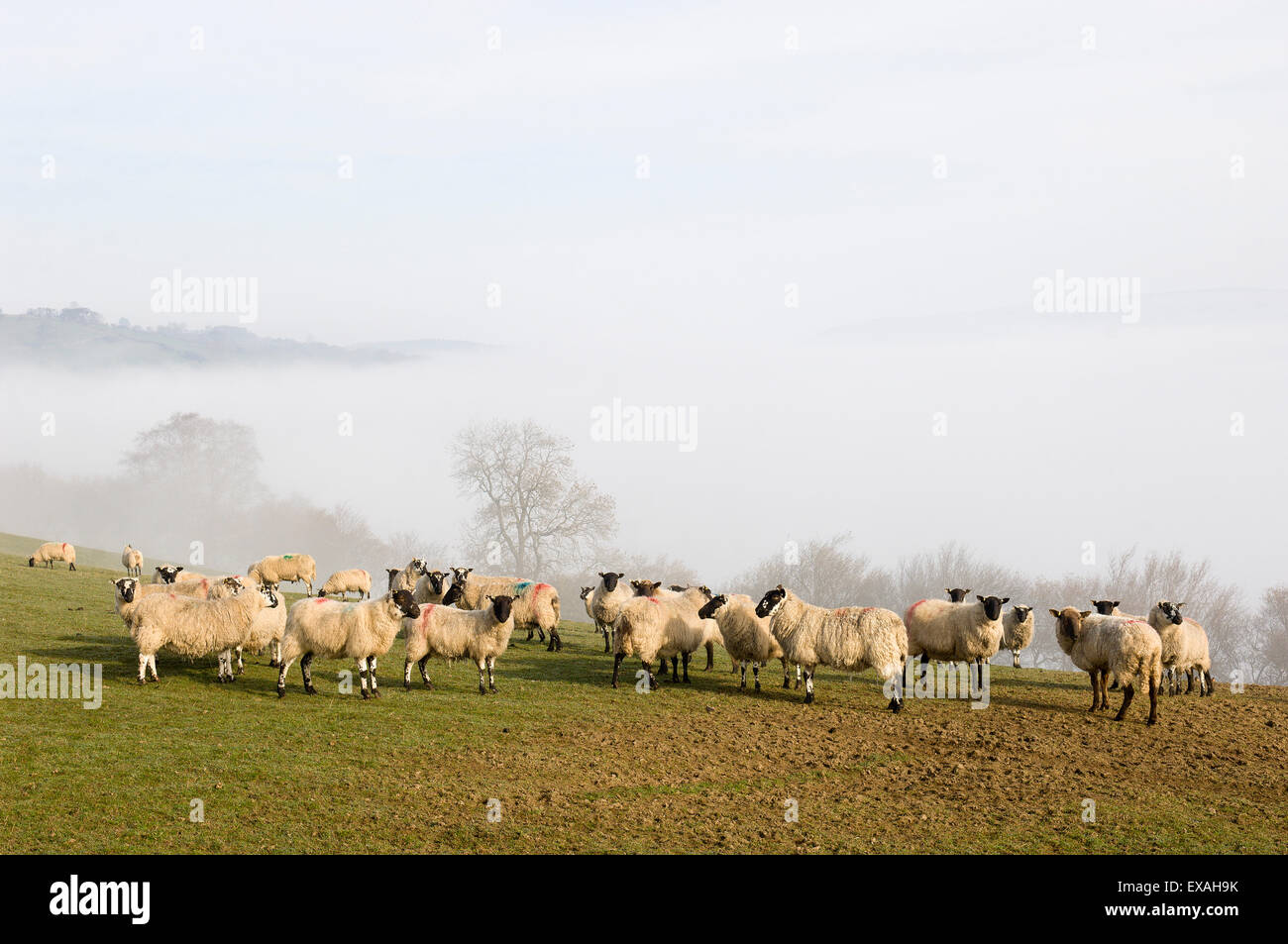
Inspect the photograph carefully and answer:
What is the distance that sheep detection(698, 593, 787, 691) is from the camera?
19.8m

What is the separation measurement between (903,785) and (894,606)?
76012mm

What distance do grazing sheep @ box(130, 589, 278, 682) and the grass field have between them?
0.66m

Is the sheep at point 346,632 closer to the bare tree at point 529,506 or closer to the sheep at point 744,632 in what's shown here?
the sheep at point 744,632

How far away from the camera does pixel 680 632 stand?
20.2 metres

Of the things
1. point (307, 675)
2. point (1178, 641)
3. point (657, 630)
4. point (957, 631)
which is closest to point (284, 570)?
point (307, 675)

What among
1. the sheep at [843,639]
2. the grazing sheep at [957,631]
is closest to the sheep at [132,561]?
the sheep at [843,639]

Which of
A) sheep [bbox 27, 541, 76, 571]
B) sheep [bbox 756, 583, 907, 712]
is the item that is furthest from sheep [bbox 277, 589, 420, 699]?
sheep [bbox 27, 541, 76, 571]

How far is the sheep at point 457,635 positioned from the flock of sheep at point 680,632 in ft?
0.08

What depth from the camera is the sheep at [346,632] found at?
1716 cm

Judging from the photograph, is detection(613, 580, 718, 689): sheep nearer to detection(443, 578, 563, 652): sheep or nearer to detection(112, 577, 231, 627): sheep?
detection(443, 578, 563, 652): sheep

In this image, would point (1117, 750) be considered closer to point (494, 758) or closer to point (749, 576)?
point (494, 758)
